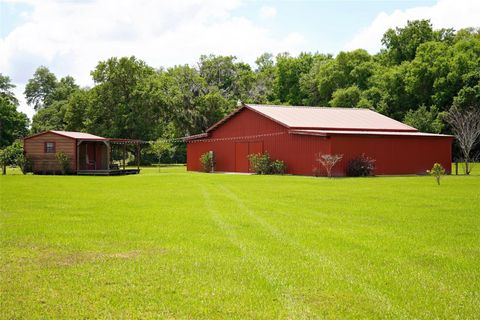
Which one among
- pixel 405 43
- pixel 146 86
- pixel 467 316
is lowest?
pixel 467 316

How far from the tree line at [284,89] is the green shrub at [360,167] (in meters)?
16.6

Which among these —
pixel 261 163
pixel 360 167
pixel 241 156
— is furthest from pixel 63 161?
pixel 360 167

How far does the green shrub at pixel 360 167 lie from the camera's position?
31.6 m

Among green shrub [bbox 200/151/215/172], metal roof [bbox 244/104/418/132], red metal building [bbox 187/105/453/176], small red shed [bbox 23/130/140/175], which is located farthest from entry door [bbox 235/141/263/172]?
small red shed [bbox 23/130/140/175]

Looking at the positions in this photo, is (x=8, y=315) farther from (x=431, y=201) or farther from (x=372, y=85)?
(x=372, y=85)

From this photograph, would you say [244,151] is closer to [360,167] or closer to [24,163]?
[360,167]

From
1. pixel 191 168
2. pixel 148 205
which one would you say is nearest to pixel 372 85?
pixel 191 168

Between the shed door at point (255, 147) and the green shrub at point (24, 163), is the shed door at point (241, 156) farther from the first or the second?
the green shrub at point (24, 163)

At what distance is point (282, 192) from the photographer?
19.5 m

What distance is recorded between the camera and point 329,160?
3042cm

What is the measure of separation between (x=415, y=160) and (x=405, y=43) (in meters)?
34.5

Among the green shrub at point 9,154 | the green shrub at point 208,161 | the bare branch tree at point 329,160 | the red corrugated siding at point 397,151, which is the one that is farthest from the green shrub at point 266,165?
the green shrub at point 9,154

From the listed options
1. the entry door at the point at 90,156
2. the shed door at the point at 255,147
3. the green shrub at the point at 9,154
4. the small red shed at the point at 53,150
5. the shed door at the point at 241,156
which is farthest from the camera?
the entry door at the point at 90,156

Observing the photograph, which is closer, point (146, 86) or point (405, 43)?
point (146, 86)
